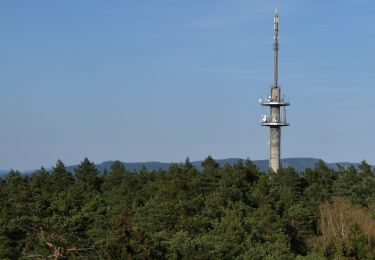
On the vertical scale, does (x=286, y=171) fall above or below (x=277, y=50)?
below

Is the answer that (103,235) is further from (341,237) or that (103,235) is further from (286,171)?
(286,171)

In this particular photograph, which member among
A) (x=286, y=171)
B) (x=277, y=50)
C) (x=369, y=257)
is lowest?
(x=369, y=257)

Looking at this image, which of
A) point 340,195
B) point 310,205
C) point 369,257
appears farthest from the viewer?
point 340,195

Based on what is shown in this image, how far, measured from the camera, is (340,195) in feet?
230

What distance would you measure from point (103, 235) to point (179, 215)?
Result: 900 centimetres

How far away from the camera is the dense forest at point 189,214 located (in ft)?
122

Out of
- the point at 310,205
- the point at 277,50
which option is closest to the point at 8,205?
the point at 310,205

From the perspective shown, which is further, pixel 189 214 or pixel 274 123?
pixel 274 123

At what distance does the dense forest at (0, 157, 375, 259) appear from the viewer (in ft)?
122

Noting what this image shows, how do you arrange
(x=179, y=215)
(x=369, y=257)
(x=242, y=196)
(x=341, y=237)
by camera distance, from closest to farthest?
(x=369, y=257) < (x=179, y=215) < (x=341, y=237) < (x=242, y=196)

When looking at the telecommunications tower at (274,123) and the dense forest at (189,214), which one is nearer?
the dense forest at (189,214)

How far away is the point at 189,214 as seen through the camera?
161 ft

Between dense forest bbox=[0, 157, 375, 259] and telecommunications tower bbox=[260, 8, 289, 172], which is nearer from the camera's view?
dense forest bbox=[0, 157, 375, 259]

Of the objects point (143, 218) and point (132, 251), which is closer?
point (132, 251)
